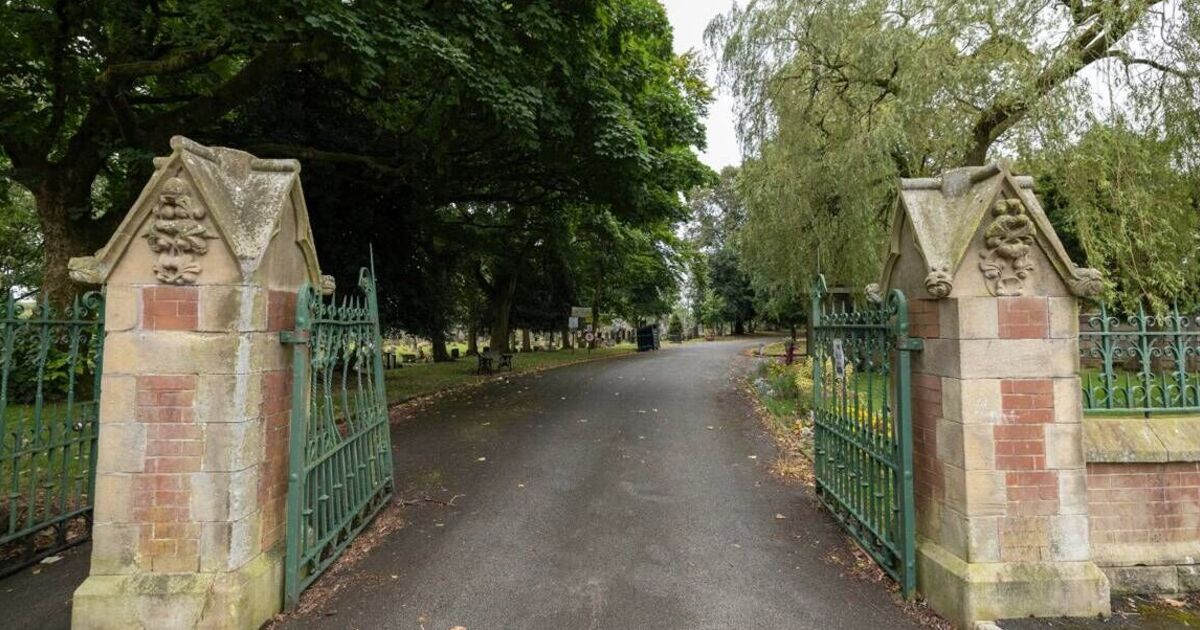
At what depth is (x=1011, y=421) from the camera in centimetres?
340

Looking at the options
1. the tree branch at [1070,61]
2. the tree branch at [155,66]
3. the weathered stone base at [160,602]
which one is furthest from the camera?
the tree branch at [155,66]

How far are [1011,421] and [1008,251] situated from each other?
3.39 feet

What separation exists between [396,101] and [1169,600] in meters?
13.3

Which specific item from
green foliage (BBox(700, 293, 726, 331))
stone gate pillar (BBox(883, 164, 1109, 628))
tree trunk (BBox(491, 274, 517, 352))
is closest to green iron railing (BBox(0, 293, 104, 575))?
stone gate pillar (BBox(883, 164, 1109, 628))

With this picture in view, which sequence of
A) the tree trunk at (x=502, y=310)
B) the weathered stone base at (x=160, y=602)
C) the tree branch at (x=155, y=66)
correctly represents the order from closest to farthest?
the weathered stone base at (x=160, y=602), the tree branch at (x=155, y=66), the tree trunk at (x=502, y=310)

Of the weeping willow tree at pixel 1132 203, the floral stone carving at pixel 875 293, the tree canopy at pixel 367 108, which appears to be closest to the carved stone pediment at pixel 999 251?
the floral stone carving at pixel 875 293

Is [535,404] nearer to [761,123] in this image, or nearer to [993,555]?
[761,123]

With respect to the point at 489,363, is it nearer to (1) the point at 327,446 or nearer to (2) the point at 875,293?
(1) the point at 327,446

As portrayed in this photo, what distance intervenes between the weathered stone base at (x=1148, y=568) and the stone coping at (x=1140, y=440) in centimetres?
61

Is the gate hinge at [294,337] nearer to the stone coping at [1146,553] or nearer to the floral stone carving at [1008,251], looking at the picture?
the floral stone carving at [1008,251]

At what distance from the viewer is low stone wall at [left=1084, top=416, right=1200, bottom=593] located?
3.65 m

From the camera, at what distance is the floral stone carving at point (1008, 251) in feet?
11.2

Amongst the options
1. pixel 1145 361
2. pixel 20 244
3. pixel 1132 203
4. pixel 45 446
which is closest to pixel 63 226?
pixel 45 446

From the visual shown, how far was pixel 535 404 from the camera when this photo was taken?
11.2 meters
